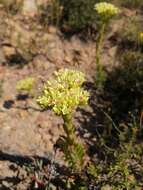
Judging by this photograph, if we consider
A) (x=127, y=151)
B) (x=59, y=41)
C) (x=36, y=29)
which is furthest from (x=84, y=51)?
(x=127, y=151)

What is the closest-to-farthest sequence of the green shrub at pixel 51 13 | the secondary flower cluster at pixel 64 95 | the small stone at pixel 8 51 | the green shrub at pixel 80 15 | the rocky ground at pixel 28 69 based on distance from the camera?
1. the secondary flower cluster at pixel 64 95
2. the rocky ground at pixel 28 69
3. the small stone at pixel 8 51
4. the green shrub at pixel 80 15
5. the green shrub at pixel 51 13

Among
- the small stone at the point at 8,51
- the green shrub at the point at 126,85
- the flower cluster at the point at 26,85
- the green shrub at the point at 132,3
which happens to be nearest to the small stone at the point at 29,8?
the small stone at the point at 8,51

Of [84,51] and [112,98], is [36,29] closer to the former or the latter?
[84,51]

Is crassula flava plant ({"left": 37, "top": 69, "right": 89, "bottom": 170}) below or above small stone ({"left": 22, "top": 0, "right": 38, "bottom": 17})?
below

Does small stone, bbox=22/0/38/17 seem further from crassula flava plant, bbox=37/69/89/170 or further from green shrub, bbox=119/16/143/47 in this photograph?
crassula flava plant, bbox=37/69/89/170

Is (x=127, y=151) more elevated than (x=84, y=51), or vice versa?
(x=84, y=51)

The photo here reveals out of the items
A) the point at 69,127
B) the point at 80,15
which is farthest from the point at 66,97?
the point at 80,15

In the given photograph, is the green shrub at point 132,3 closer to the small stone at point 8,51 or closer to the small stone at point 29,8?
the small stone at point 29,8

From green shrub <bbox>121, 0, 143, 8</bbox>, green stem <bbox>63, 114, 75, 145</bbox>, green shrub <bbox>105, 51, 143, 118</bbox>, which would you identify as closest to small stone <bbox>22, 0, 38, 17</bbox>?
green shrub <bbox>121, 0, 143, 8</bbox>
